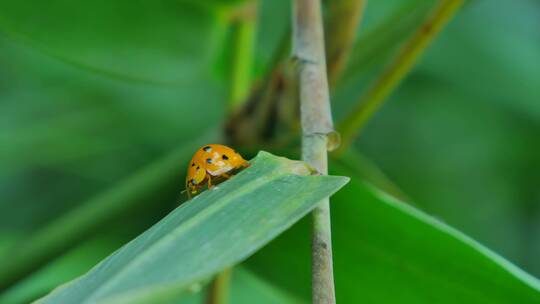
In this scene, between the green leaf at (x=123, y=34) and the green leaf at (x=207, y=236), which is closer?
the green leaf at (x=207, y=236)

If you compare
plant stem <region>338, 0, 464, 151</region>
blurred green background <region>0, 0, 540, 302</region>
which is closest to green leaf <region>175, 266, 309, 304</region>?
blurred green background <region>0, 0, 540, 302</region>

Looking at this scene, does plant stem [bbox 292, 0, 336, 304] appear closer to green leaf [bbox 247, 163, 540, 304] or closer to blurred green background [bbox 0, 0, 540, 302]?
green leaf [bbox 247, 163, 540, 304]

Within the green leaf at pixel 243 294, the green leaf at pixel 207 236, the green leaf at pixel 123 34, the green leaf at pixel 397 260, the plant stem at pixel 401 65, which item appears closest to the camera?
the green leaf at pixel 207 236

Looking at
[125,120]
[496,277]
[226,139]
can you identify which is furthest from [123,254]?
[125,120]

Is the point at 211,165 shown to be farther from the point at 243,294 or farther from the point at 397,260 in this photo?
the point at 243,294

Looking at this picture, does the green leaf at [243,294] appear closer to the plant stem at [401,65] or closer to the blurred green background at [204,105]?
the blurred green background at [204,105]

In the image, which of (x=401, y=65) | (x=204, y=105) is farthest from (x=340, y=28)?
(x=204, y=105)

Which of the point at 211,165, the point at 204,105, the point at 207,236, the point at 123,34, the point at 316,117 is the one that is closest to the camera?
the point at 207,236

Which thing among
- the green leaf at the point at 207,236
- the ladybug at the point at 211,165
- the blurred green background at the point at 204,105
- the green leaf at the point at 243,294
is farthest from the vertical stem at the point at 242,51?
the green leaf at the point at 207,236
